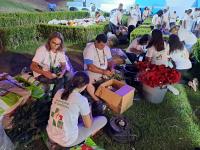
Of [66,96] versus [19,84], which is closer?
[66,96]

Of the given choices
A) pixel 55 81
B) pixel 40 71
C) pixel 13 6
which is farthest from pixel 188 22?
pixel 13 6

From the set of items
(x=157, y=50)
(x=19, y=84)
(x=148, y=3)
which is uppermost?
(x=148, y=3)

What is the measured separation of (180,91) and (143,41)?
1.49 meters

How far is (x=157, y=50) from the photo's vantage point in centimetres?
525

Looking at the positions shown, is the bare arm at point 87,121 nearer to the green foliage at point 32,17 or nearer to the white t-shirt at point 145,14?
the green foliage at point 32,17

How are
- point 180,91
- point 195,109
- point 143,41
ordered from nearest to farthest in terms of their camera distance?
point 195,109 → point 180,91 → point 143,41

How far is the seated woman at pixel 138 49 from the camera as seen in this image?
631 centimetres

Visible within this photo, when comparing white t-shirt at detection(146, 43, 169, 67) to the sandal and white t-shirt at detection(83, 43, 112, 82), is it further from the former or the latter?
the sandal

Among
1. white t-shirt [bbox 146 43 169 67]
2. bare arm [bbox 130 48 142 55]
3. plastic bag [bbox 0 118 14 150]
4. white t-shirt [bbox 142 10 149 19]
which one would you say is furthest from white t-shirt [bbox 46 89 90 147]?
white t-shirt [bbox 142 10 149 19]

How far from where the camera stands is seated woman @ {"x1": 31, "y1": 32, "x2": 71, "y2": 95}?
433cm

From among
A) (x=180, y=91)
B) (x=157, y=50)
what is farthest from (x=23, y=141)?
(x=180, y=91)

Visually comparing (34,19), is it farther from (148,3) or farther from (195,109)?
(195,109)

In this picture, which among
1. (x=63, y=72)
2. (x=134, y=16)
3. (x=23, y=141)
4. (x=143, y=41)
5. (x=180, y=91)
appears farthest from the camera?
(x=134, y=16)

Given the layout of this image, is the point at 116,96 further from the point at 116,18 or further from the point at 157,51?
the point at 116,18
